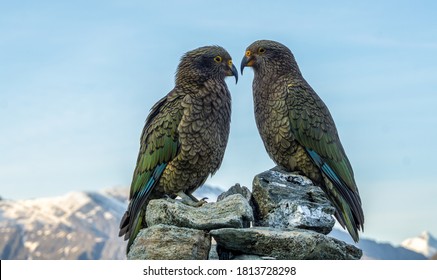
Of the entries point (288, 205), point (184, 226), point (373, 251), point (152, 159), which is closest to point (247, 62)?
point (152, 159)

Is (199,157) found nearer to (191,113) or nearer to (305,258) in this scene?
(191,113)

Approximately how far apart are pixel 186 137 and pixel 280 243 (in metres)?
2.97

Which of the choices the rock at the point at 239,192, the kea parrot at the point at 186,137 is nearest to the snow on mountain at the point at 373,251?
the rock at the point at 239,192

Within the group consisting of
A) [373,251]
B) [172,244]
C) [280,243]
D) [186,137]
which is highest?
[373,251]

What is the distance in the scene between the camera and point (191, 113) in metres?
13.8

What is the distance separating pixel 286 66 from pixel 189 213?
14.2 ft

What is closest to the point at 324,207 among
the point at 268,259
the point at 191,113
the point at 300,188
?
the point at 300,188

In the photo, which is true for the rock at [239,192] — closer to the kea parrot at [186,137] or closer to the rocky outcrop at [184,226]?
the kea parrot at [186,137]

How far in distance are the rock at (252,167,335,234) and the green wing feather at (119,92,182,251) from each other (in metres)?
1.67

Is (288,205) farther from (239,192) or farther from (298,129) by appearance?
(298,129)

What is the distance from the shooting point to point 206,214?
480 inches

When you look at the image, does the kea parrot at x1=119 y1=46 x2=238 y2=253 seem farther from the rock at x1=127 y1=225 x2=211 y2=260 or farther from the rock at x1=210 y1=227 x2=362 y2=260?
the rock at x1=210 y1=227 x2=362 y2=260

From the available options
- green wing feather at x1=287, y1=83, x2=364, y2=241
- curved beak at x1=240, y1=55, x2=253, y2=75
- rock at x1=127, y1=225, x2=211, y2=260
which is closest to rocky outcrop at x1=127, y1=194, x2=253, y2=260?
rock at x1=127, y1=225, x2=211, y2=260
